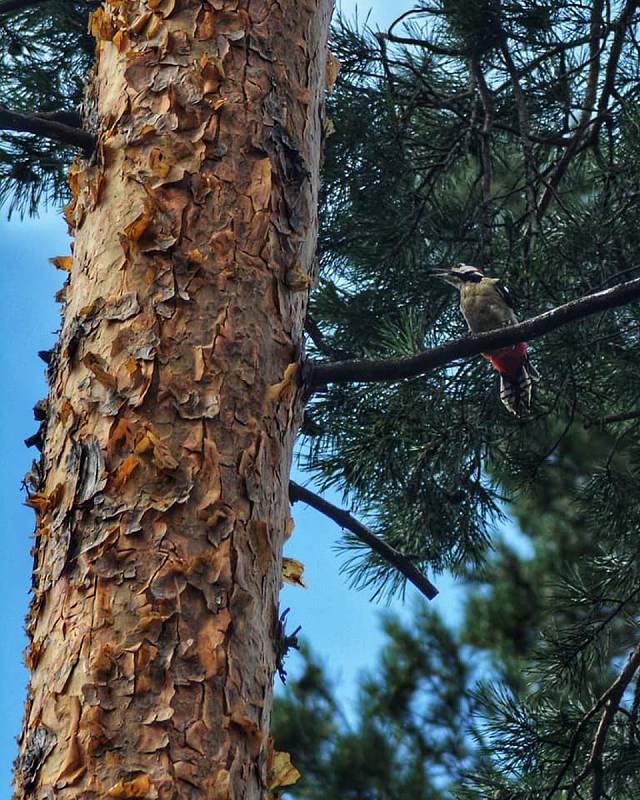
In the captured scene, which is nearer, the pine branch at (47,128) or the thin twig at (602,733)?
the pine branch at (47,128)

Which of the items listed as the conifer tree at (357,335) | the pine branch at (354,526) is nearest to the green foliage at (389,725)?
the conifer tree at (357,335)

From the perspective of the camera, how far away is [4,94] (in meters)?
3.56

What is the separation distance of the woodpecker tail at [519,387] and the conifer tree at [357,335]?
0.08 m

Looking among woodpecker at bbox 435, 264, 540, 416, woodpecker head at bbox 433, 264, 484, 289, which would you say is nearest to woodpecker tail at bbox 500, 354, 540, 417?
woodpecker at bbox 435, 264, 540, 416

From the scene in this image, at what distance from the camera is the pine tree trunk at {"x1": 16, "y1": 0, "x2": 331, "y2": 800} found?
1.22 metres

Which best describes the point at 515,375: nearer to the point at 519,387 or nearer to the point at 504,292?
the point at 519,387

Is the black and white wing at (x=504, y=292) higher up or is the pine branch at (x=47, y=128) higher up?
the black and white wing at (x=504, y=292)

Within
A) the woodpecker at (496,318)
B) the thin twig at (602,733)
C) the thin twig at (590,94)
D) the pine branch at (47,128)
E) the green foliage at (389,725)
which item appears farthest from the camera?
the green foliage at (389,725)

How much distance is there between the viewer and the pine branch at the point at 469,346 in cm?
169

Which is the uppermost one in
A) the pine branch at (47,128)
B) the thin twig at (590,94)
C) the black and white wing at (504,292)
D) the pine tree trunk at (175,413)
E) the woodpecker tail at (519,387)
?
the thin twig at (590,94)

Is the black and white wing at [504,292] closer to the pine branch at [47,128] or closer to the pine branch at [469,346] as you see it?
the pine branch at [469,346]

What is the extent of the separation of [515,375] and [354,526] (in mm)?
1487

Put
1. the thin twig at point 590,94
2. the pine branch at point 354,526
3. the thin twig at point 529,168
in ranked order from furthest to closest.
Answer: the thin twig at point 590,94 → the thin twig at point 529,168 → the pine branch at point 354,526

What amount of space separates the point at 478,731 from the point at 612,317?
130 cm
